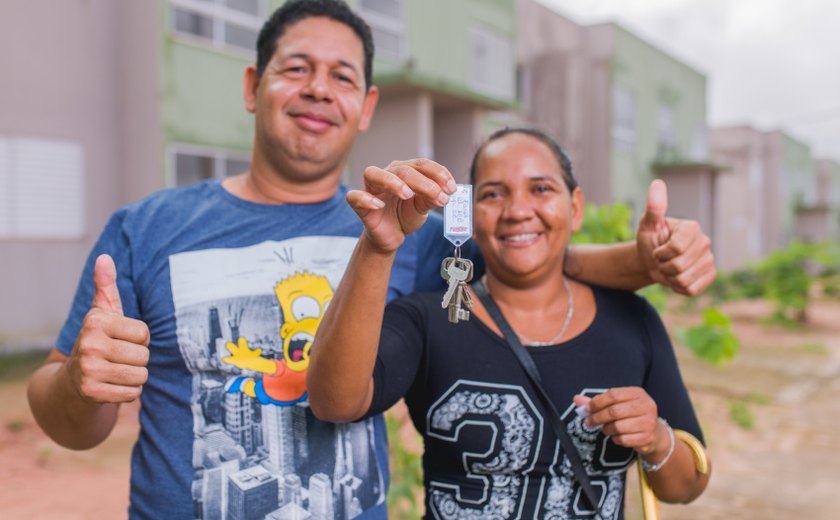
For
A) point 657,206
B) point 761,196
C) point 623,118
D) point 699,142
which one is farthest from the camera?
point 761,196

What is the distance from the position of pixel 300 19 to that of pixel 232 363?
101 centimetres

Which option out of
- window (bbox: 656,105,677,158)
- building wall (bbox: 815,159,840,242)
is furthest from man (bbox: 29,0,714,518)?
building wall (bbox: 815,159,840,242)

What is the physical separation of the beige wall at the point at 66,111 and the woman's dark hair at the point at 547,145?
25.8 feet

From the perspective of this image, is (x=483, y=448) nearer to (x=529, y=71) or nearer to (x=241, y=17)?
(x=241, y=17)

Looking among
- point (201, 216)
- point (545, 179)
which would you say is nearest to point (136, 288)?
point (201, 216)

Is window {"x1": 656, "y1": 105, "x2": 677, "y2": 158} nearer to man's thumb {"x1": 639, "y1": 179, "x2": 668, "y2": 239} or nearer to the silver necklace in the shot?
the silver necklace

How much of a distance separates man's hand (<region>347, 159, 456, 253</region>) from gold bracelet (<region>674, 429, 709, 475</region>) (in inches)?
40.1

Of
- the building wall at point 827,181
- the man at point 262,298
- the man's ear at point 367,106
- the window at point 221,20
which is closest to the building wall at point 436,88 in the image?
the window at point 221,20

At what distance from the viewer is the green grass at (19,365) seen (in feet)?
25.4

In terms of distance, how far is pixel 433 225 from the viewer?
2146 millimetres

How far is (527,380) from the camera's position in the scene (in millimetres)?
1816

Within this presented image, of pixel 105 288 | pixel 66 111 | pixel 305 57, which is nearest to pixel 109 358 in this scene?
pixel 105 288

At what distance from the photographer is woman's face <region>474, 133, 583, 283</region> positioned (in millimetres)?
1877

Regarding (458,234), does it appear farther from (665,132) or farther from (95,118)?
(665,132)
